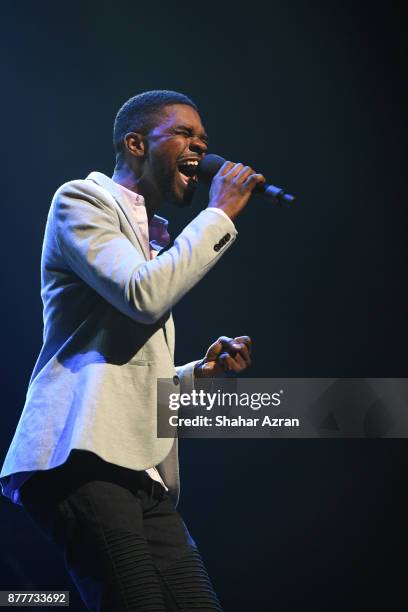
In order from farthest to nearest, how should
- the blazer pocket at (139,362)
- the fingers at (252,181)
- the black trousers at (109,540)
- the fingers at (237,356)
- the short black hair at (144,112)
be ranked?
the short black hair at (144,112)
the fingers at (237,356)
the fingers at (252,181)
the blazer pocket at (139,362)
the black trousers at (109,540)

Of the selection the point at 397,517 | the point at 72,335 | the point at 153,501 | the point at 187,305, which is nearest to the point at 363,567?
the point at 397,517

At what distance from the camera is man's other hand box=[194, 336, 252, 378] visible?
1642 millimetres

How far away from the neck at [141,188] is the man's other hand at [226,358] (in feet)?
1.13

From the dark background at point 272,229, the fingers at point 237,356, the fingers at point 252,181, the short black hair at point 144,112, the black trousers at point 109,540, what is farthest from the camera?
the dark background at point 272,229

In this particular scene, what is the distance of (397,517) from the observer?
3.18 metres

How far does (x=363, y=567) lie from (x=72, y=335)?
2258 millimetres

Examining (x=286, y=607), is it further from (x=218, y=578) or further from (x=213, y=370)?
(x=213, y=370)

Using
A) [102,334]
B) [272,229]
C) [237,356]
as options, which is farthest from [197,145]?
[272,229]

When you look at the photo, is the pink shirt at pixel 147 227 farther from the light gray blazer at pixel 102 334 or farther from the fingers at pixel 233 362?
the fingers at pixel 233 362

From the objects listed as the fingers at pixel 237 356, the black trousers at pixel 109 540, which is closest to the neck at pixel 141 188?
the fingers at pixel 237 356

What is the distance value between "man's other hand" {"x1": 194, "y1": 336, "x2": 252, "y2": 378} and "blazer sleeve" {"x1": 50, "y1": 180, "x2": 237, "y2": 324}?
1.20 ft

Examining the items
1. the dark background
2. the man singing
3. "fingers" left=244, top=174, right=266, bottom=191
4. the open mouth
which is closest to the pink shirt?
the man singing

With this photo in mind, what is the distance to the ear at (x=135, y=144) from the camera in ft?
5.66

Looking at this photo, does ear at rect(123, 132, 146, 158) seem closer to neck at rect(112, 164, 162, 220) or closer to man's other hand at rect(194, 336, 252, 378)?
neck at rect(112, 164, 162, 220)
